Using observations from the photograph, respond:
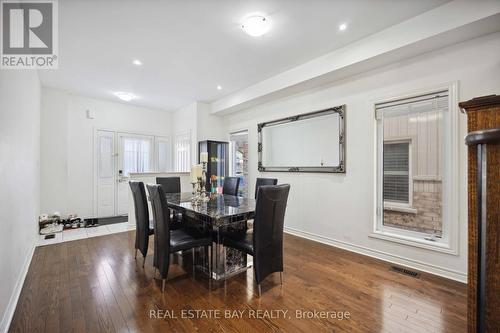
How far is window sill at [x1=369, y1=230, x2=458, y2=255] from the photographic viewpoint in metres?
2.49

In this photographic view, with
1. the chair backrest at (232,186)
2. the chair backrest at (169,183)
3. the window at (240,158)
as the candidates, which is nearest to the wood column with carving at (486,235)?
the chair backrest at (232,186)

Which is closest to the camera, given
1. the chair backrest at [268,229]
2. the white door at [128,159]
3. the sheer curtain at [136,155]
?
the chair backrest at [268,229]

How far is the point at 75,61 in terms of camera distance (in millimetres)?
3447

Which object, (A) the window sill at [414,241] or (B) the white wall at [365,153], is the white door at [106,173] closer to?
(B) the white wall at [365,153]

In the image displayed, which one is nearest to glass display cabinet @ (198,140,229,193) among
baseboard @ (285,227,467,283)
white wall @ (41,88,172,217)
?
white wall @ (41,88,172,217)

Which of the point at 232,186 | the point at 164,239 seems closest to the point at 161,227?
the point at 164,239

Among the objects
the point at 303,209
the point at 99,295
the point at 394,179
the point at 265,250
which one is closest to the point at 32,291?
the point at 99,295

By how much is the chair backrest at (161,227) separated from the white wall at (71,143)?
393 centimetres

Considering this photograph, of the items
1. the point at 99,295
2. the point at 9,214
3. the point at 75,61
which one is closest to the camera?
the point at 9,214

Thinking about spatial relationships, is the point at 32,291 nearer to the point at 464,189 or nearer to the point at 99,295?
the point at 99,295

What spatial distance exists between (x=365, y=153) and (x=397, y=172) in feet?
1.59

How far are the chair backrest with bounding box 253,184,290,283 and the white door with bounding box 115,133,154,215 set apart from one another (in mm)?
4550

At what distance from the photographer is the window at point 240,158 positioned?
5312 millimetres

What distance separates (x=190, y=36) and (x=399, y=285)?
3.72 meters
